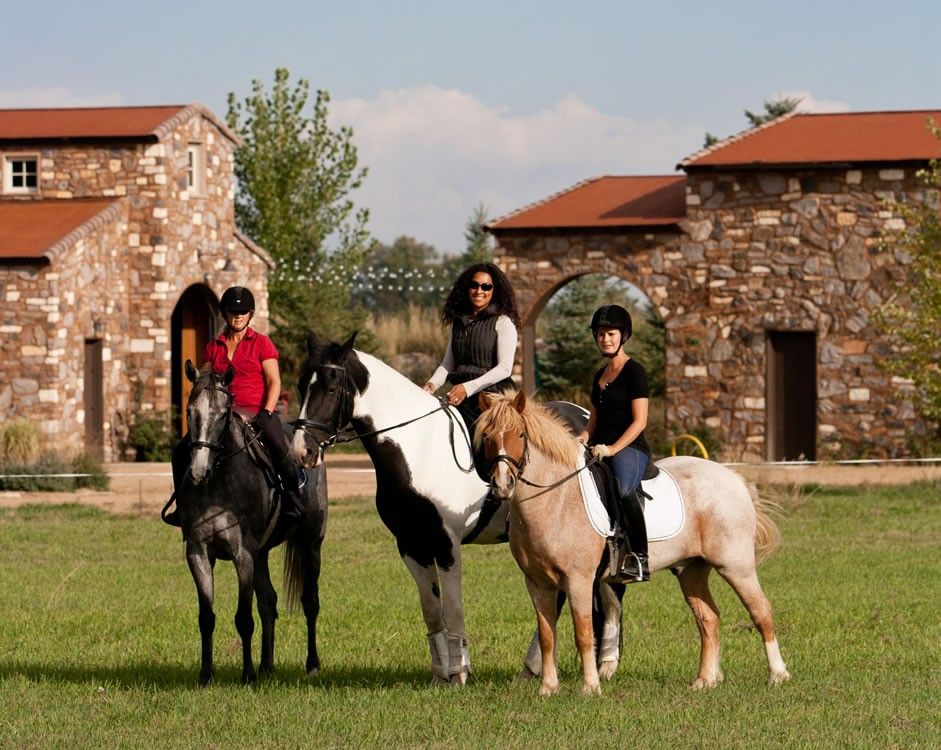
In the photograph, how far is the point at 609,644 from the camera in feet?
34.3

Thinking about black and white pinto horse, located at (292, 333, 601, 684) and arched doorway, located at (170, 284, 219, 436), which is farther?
arched doorway, located at (170, 284, 219, 436)

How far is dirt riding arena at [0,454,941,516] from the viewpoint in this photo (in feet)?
76.4

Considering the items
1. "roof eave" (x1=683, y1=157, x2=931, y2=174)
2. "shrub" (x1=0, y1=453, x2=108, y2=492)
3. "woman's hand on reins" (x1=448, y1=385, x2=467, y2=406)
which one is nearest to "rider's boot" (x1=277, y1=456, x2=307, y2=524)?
"woman's hand on reins" (x1=448, y1=385, x2=467, y2=406)

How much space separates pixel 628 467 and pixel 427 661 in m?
2.46

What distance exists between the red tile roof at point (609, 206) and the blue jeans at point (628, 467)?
19.5 meters

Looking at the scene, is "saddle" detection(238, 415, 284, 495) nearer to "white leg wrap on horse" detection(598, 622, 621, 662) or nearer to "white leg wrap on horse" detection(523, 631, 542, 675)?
"white leg wrap on horse" detection(523, 631, 542, 675)

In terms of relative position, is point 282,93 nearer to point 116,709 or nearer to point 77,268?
point 77,268

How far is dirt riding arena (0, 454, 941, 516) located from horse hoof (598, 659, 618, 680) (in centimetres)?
1249

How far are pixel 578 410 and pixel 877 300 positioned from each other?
18.2 metres

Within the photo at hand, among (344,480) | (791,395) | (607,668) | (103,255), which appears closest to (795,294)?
(791,395)

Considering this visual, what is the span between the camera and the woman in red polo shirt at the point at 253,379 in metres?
10.6

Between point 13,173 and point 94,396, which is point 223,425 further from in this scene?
point 13,173

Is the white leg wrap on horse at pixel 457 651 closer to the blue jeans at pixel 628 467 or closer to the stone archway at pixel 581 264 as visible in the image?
the blue jeans at pixel 628 467

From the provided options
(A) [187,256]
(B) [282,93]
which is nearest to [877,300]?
(A) [187,256]
